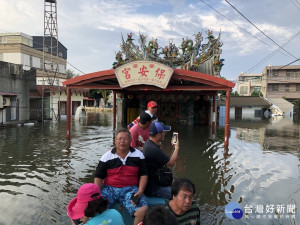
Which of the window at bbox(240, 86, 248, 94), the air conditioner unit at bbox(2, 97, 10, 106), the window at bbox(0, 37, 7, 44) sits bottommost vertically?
the air conditioner unit at bbox(2, 97, 10, 106)

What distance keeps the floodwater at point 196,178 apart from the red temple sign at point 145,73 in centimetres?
295

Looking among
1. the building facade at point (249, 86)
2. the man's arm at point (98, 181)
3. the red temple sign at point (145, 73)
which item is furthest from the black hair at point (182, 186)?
the building facade at point (249, 86)

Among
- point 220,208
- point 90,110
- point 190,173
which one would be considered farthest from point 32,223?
point 90,110

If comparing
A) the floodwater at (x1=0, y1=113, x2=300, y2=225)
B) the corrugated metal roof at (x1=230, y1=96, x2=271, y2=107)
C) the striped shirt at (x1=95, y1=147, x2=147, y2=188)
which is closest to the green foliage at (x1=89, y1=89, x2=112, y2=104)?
the corrugated metal roof at (x1=230, y1=96, x2=271, y2=107)

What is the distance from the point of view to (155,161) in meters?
3.73

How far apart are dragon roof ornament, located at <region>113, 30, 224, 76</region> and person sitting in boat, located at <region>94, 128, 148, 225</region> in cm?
1767

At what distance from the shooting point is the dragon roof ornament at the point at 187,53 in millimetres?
20688

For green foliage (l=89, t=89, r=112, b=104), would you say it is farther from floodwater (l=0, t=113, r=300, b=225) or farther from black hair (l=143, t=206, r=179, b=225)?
black hair (l=143, t=206, r=179, b=225)

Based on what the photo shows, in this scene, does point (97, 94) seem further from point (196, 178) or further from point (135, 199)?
point (135, 199)

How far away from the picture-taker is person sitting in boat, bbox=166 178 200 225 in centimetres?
268

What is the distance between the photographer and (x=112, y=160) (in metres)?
3.51

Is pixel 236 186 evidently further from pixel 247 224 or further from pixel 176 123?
pixel 176 123

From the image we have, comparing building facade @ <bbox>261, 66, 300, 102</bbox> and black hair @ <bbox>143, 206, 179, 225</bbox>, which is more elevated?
building facade @ <bbox>261, 66, 300, 102</bbox>

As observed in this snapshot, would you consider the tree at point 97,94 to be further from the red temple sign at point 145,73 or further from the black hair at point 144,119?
the black hair at point 144,119
